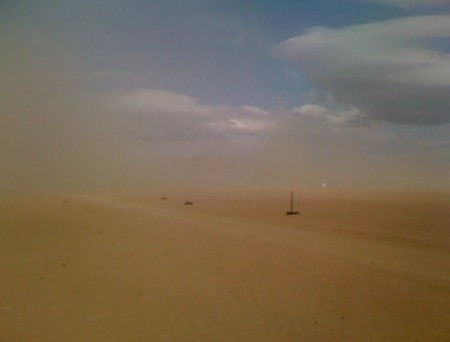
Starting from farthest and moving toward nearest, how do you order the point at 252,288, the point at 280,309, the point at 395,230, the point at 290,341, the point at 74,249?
the point at 395,230 < the point at 74,249 < the point at 252,288 < the point at 280,309 < the point at 290,341

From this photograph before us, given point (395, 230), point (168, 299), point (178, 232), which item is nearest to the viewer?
point (168, 299)

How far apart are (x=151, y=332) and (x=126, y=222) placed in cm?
1571

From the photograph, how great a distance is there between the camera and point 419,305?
308 inches

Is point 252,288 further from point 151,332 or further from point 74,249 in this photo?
point 74,249

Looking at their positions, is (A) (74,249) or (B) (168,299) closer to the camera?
(B) (168,299)

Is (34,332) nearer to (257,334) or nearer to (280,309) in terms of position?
(257,334)

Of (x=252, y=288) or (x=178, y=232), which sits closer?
(x=252, y=288)

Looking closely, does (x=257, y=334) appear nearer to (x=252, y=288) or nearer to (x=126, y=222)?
(x=252, y=288)

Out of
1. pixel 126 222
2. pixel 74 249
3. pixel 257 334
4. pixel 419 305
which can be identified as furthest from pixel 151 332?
pixel 126 222

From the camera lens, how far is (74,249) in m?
13.4

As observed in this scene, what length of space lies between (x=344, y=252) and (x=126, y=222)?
11.7 metres

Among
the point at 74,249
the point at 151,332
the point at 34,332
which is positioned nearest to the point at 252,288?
the point at 151,332

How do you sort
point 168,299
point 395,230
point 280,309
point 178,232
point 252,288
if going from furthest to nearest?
point 395,230 → point 178,232 → point 252,288 → point 168,299 → point 280,309

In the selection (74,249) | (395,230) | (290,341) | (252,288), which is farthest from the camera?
(395,230)
